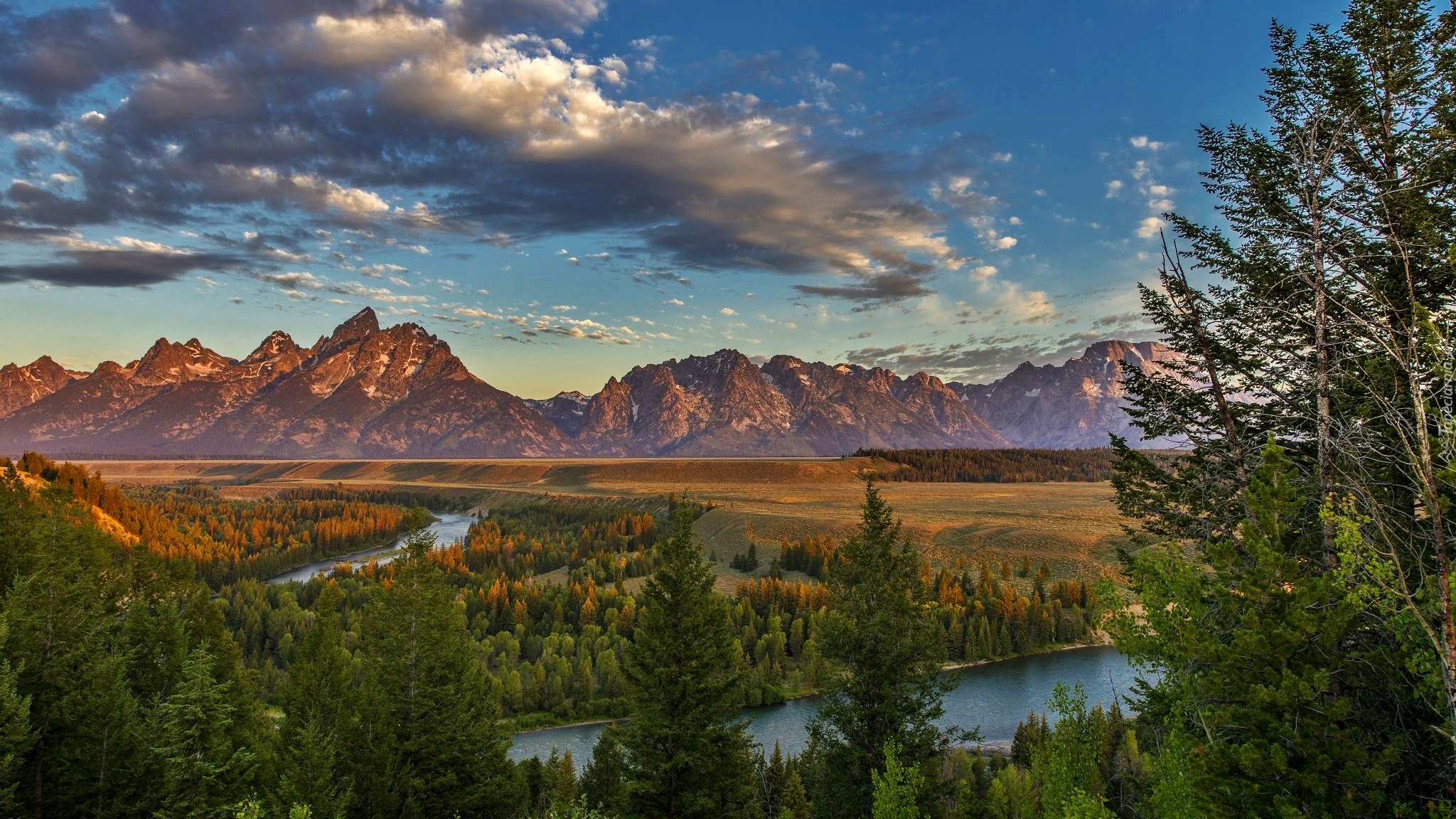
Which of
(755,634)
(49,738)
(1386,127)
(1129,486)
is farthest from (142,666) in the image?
(755,634)

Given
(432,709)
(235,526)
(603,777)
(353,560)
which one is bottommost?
(353,560)

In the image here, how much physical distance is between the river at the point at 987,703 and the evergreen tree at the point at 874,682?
110ft

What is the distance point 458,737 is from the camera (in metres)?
28.9

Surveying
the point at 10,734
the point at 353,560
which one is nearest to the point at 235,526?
the point at 353,560

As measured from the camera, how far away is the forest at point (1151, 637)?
1186cm

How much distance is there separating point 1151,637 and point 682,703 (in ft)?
48.5

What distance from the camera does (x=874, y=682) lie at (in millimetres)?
25469

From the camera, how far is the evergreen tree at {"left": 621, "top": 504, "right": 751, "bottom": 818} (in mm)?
23484

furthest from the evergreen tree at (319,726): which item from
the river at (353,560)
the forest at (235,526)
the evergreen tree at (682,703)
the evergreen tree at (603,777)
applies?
the river at (353,560)

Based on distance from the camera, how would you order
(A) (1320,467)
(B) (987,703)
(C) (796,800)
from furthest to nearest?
(B) (987,703) → (C) (796,800) → (A) (1320,467)

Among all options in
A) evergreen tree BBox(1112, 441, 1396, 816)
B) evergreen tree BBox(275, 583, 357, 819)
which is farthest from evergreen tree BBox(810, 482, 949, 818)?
evergreen tree BBox(275, 583, 357, 819)

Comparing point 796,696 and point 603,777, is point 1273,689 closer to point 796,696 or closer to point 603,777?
point 603,777

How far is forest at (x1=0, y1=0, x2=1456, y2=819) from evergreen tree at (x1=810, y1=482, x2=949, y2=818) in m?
0.11

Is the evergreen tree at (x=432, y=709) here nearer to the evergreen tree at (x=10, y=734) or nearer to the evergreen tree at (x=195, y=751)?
the evergreen tree at (x=195, y=751)
